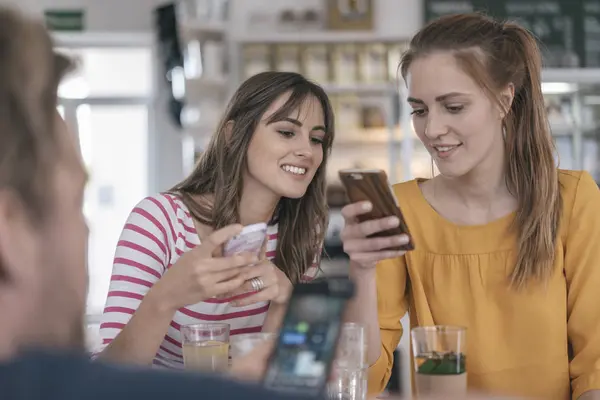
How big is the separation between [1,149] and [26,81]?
64mm

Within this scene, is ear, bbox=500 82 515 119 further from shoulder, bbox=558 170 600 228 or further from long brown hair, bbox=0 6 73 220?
long brown hair, bbox=0 6 73 220

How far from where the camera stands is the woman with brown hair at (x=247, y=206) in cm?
189

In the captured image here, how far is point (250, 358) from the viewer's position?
3.24 ft

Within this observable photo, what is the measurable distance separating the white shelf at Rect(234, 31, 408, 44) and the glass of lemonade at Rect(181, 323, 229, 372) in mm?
4782

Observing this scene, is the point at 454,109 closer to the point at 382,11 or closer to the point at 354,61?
the point at 354,61

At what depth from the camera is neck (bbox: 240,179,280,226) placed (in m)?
2.14

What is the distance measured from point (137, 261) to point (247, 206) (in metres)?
0.39

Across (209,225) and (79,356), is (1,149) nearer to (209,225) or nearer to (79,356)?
(79,356)

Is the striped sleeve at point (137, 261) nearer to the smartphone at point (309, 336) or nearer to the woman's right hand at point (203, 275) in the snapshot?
the woman's right hand at point (203, 275)

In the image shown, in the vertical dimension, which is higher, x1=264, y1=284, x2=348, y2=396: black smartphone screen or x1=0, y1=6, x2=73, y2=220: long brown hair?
x1=0, y1=6, x2=73, y2=220: long brown hair

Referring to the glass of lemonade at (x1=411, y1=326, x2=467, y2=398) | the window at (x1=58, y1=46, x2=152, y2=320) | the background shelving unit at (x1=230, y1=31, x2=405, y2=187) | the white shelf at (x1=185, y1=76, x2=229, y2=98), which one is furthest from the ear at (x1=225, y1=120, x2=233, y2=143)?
the window at (x1=58, y1=46, x2=152, y2=320)

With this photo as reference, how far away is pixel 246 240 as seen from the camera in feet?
5.38

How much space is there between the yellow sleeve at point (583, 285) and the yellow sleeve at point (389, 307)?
419mm

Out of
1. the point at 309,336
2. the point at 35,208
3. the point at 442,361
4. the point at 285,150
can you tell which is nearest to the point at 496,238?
the point at 285,150
